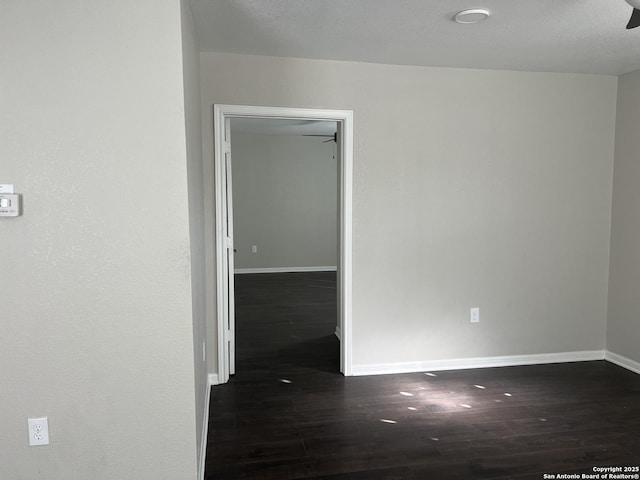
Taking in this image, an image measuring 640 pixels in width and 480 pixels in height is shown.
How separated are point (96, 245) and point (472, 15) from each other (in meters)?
2.21

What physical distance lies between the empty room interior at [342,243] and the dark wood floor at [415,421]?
19mm

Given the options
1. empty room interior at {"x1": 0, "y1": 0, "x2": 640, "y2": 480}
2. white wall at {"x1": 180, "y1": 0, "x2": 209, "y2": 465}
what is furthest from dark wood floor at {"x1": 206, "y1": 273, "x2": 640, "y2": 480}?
white wall at {"x1": 180, "y1": 0, "x2": 209, "y2": 465}

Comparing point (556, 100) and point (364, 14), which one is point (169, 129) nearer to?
point (364, 14)

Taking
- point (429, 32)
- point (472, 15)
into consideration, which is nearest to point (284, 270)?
point (429, 32)

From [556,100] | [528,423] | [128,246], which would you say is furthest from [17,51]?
[556,100]

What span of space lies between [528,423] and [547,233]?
1.67m

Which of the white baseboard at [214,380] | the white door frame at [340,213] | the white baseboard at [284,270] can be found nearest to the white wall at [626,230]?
the white door frame at [340,213]

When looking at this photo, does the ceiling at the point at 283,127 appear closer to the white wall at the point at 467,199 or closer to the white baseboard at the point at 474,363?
the white wall at the point at 467,199

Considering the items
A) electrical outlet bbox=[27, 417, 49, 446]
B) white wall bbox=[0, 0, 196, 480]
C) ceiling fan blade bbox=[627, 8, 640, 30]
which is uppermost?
ceiling fan blade bbox=[627, 8, 640, 30]

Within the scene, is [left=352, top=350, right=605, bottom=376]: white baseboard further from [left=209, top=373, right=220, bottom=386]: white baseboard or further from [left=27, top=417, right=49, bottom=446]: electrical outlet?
[left=27, top=417, right=49, bottom=446]: electrical outlet

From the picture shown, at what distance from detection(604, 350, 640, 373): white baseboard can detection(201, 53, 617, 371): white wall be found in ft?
0.58

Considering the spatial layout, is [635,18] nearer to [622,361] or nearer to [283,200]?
[622,361]

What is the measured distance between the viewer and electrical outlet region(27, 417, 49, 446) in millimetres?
1965

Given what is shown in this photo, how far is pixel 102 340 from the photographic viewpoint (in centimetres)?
198
